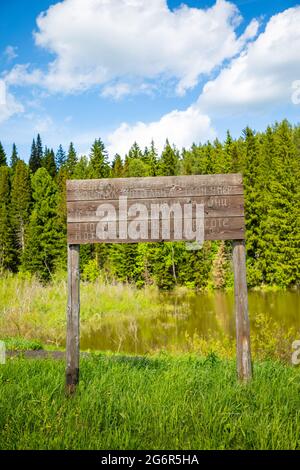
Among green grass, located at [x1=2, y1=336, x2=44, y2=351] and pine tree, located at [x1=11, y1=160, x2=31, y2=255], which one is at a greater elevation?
pine tree, located at [x1=11, y1=160, x2=31, y2=255]

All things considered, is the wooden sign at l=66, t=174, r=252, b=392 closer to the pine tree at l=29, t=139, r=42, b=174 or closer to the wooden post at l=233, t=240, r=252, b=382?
the wooden post at l=233, t=240, r=252, b=382

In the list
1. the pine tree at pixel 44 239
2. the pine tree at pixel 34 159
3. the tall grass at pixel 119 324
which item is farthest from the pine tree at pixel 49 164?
the tall grass at pixel 119 324

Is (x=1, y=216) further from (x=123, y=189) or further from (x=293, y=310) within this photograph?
(x=123, y=189)

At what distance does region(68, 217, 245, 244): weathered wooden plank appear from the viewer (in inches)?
188

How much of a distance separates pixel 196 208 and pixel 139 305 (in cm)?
1703

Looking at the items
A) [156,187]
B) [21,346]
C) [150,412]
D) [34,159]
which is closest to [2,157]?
[34,159]

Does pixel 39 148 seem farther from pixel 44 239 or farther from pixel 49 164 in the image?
pixel 44 239

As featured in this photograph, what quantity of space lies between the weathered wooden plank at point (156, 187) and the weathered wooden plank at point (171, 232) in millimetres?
298

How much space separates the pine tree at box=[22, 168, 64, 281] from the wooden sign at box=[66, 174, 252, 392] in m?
32.8

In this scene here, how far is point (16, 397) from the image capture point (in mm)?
4098

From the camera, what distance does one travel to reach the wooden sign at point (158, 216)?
15.7ft
